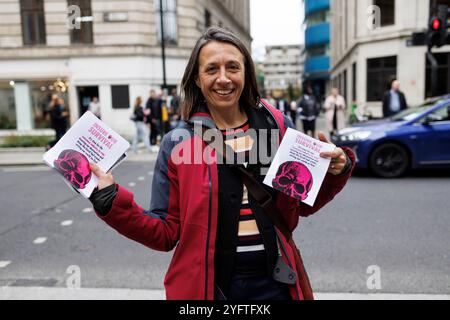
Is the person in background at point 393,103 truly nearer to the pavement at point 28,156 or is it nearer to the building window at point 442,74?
the pavement at point 28,156

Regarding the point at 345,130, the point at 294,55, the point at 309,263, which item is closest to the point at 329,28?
the point at 345,130

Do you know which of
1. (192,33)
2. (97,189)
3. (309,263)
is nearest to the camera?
(97,189)

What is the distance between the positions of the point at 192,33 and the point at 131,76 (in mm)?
3940

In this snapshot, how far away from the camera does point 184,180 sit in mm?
1687

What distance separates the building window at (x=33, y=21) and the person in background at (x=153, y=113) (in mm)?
8363

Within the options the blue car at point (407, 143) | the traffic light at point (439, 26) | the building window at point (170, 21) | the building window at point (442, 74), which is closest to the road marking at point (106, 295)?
the blue car at point (407, 143)

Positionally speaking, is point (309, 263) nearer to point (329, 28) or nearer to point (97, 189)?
point (97, 189)

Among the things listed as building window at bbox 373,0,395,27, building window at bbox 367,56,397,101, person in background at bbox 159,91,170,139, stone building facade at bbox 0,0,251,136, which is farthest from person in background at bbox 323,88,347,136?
building window at bbox 373,0,395,27

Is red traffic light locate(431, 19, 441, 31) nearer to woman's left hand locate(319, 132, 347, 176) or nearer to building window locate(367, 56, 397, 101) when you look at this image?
woman's left hand locate(319, 132, 347, 176)

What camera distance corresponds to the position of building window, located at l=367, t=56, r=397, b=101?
76.9 feet

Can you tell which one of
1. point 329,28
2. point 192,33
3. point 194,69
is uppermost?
point 329,28

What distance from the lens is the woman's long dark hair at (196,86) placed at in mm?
1787

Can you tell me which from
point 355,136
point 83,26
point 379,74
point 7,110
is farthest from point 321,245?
point 379,74

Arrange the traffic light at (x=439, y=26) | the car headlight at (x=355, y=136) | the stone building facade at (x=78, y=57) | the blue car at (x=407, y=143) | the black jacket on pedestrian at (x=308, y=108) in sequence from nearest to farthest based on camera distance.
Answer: the blue car at (x=407, y=143) → the car headlight at (x=355, y=136) → the traffic light at (x=439, y=26) → the black jacket on pedestrian at (x=308, y=108) → the stone building facade at (x=78, y=57)
